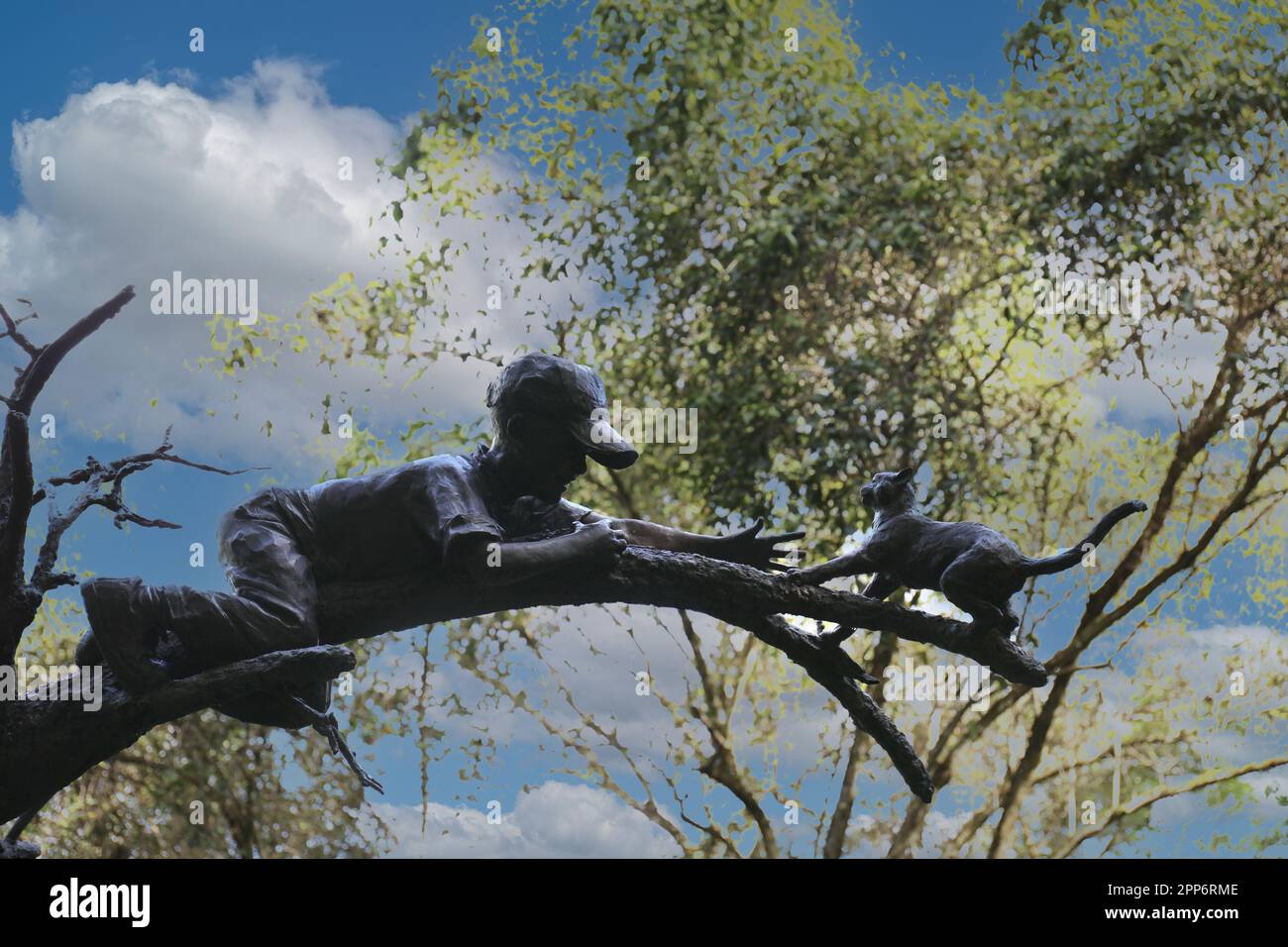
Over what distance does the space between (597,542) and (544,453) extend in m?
0.24

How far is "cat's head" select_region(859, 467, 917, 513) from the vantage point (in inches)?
117

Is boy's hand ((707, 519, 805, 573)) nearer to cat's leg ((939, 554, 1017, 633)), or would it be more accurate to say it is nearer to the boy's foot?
cat's leg ((939, 554, 1017, 633))

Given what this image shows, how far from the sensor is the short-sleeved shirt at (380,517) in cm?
277

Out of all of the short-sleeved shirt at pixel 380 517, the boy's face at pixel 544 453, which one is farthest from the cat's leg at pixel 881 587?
the short-sleeved shirt at pixel 380 517

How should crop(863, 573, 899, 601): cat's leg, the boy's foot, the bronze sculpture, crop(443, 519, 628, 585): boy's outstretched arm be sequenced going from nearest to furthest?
the boy's foot < crop(443, 519, 628, 585): boy's outstretched arm < the bronze sculpture < crop(863, 573, 899, 601): cat's leg

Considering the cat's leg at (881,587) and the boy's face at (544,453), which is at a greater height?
the boy's face at (544,453)

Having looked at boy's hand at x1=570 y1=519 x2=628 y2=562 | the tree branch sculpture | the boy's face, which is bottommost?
the tree branch sculpture

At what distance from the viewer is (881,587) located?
300cm

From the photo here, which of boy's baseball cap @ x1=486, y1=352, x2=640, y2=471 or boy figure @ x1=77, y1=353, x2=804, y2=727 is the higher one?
boy's baseball cap @ x1=486, y1=352, x2=640, y2=471

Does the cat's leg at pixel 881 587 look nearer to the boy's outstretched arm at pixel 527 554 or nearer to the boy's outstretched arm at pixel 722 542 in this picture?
the boy's outstretched arm at pixel 722 542

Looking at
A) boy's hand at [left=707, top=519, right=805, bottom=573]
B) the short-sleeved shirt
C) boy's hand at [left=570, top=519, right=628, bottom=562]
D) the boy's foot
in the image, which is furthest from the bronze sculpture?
the boy's foot

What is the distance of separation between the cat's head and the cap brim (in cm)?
53

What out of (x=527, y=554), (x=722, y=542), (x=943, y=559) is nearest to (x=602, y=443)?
(x=527, y=554)

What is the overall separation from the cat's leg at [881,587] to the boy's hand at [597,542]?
0.57 metres
